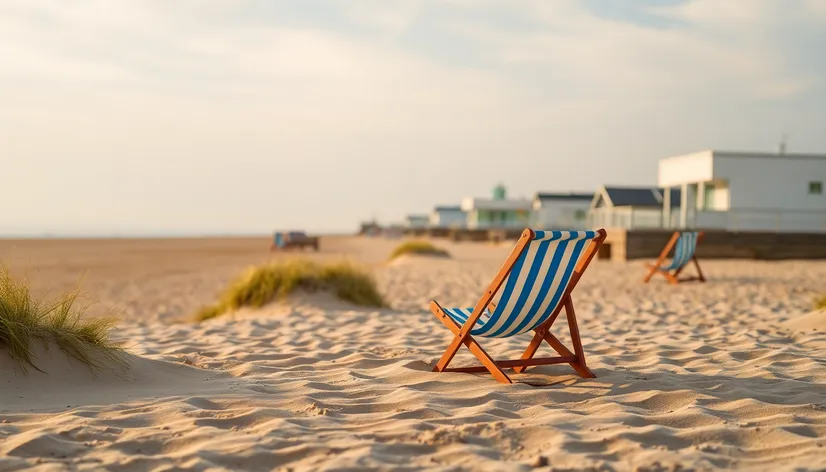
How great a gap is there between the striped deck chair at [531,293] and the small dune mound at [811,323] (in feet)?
9.25

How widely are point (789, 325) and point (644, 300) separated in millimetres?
2991

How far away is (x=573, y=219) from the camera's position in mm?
45469

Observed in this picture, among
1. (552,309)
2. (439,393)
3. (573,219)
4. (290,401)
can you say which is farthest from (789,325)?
(573,219)

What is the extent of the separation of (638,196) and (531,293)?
32.7 metres

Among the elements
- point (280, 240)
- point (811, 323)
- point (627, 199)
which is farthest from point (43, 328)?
point (627, 199)

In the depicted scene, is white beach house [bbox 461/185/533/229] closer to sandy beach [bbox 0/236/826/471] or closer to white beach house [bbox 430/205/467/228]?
white beach house [bbox 430/205/467/228]

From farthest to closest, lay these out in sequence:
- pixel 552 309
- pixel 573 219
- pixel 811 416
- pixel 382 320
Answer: pixel 573 219
pixel 382 320
pixel 552 309
pixel 811 416

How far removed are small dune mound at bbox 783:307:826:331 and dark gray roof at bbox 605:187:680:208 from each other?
2736 cm

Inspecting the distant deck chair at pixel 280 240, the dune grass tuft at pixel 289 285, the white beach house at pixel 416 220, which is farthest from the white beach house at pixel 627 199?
the white beach house at pixel 416 220

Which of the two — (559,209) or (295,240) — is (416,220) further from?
(295,240)

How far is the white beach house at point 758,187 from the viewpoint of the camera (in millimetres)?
20094

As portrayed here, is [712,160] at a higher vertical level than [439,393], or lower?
higher

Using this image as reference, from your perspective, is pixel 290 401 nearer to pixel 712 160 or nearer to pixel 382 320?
pixel 382 320

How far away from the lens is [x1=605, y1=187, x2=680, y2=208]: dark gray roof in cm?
3374
